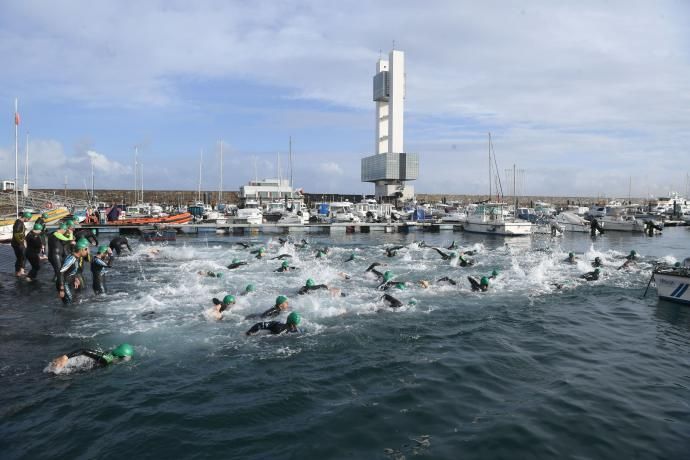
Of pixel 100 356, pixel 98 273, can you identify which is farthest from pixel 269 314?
pixel 98 273

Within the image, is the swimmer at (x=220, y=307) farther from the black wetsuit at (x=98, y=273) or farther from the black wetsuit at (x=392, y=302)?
the black wetsuit at (x=392, y=302)

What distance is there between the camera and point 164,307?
14133 mm

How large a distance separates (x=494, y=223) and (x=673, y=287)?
94.9ft

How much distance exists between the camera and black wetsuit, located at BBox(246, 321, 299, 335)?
11.3m

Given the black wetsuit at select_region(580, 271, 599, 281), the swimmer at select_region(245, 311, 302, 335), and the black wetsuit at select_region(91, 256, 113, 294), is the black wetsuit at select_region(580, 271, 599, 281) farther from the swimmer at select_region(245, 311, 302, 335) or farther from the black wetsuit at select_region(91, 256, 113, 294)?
the black wetsuit at select_region(91, 256, 113, 294)

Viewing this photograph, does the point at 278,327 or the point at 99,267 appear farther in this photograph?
the point at 99,267

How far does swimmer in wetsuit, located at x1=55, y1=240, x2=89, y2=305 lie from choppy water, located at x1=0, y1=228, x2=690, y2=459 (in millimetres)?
420

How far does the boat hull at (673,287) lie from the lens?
48.5 ft

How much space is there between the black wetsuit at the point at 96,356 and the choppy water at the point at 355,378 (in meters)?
0.24

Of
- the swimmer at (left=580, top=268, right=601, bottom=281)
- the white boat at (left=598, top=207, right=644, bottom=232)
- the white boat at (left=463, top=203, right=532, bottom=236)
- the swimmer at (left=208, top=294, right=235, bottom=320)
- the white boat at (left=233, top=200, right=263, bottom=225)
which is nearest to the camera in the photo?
the swimmer at (left=208, top=294, right=235, bottom=320)

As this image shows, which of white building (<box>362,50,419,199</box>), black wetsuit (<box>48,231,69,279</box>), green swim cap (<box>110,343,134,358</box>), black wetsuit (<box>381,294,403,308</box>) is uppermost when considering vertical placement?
white building (<box>362,50,419,199</box>)

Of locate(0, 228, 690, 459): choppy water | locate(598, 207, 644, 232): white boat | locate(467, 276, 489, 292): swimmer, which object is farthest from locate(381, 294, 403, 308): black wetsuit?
locate(598, 207, 644, 232): white boat

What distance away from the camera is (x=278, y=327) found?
445 inches

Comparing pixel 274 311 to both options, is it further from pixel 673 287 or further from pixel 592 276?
pixel 592 276
